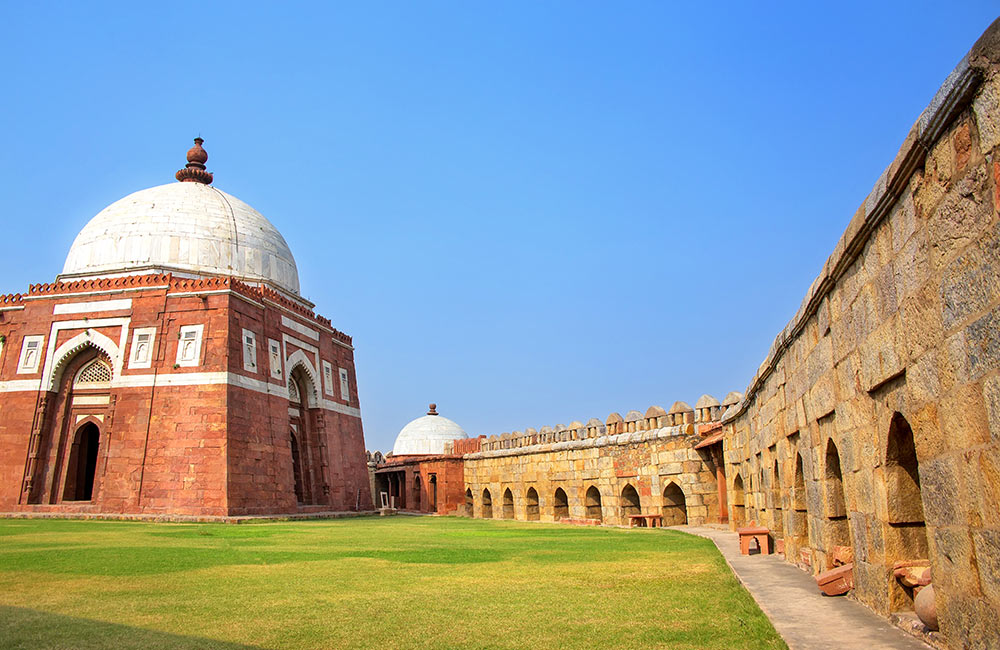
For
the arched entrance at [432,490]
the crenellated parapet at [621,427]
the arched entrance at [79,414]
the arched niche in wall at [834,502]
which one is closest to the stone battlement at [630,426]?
the crenellated parapet at [621,427]

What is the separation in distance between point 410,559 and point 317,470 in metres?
16.4

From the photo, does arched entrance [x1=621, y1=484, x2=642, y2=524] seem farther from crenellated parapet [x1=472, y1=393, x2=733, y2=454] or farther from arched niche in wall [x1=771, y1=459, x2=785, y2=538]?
arched niche in wall [x1=771, y1=459, x2=785, y2=538]

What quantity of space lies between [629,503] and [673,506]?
1.60 metres

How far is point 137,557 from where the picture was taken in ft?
27.6

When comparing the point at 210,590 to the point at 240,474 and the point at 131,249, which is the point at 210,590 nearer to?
the point at 240,474

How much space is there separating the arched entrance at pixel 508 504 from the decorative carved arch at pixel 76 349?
12498 millimetres

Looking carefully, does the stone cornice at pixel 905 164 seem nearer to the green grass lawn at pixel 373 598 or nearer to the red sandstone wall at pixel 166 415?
the green grass lawn at pixel 373 598

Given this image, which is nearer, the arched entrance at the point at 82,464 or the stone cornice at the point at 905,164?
the stone cornice at the point at 905,164

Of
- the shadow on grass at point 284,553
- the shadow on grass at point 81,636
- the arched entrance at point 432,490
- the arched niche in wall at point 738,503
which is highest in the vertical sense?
the arched entrance at point 432,490

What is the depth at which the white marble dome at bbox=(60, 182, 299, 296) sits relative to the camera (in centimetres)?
2328

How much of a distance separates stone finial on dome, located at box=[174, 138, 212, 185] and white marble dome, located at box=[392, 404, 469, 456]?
17.5 m

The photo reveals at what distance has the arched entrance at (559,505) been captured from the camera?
22172mm

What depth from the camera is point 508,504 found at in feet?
82.4

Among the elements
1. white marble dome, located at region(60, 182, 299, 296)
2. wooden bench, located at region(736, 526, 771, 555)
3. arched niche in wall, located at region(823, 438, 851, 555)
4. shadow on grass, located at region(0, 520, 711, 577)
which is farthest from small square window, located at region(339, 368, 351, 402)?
arched niche in wall, located at region(823, 438, 851, 555)
